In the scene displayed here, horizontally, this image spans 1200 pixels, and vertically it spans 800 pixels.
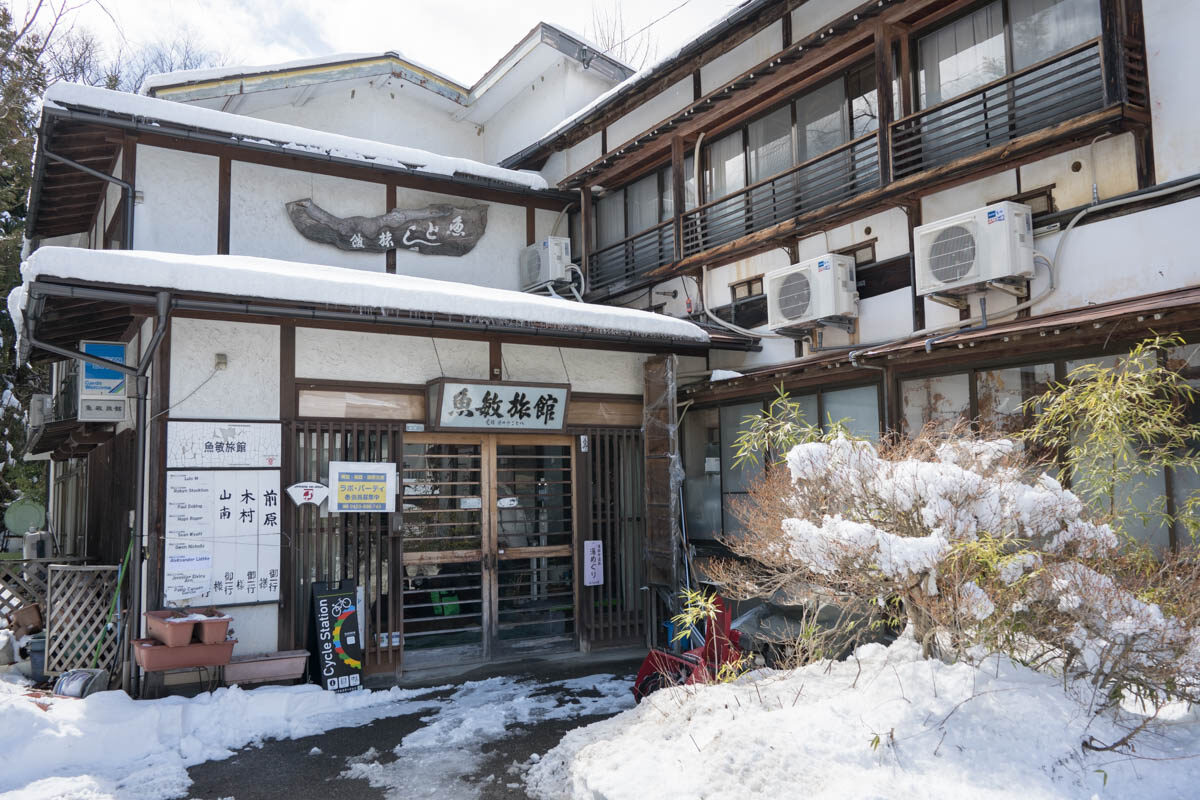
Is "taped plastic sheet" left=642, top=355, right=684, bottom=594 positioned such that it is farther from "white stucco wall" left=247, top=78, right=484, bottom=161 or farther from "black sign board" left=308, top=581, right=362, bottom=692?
"white stucco wall" left=247, top=78, right=484, bottom=161

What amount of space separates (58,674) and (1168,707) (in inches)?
378

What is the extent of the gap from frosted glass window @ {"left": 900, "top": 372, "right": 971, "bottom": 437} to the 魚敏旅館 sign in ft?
12.9

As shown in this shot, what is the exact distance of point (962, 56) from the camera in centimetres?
830

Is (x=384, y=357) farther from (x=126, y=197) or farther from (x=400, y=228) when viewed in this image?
(x=126, y=197)

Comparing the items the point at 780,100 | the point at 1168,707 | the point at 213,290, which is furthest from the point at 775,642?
the point at 780,100

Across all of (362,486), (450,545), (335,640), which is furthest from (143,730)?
(450,545)

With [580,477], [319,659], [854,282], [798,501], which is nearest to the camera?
[798,501]

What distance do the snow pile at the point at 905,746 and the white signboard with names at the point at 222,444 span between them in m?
4.97

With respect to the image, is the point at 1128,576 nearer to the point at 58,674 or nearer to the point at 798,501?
the point at 798,501

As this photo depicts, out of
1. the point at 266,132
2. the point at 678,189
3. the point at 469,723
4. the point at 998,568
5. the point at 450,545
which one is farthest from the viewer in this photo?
the point at 678,189

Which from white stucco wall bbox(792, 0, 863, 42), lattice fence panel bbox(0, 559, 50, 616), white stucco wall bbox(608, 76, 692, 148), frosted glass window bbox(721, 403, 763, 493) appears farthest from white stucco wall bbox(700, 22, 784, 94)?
lattice fence panel bbox(0, 559, 50, 616)

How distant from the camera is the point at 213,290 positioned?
7.33 meters

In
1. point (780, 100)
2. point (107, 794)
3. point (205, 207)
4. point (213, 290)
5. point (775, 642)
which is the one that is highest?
point (780, 100)

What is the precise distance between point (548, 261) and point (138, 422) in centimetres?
656
